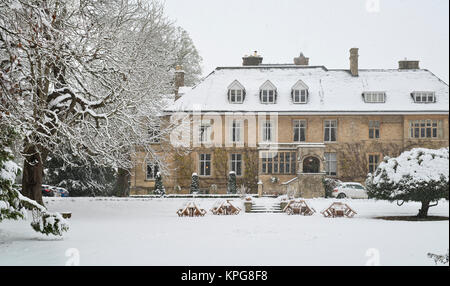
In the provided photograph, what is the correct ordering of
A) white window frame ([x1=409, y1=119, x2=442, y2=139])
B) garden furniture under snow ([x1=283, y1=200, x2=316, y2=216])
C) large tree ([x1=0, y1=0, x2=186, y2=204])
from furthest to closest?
white window frame ([x1=409, y1=119, x2=442, y2=139]) → garden furniture under snow ([x1=283, y1=200, x2=316, y2=216]) → large tree ([x1=0, y1=0, x2=186, y2=204])

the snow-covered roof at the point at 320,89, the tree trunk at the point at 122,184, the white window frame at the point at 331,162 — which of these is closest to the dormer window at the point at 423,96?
the snow-covered roof at the point at 320,89

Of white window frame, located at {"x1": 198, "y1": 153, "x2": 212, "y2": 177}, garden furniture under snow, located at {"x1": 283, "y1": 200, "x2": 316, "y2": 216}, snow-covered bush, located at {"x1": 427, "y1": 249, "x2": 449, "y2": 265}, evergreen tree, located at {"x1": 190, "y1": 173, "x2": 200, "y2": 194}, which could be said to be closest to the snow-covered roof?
white window frame, located at {"x1": 198, "y1": 153, "x2": 212, "y2": 177}

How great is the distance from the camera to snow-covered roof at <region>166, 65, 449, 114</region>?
26.5 meters

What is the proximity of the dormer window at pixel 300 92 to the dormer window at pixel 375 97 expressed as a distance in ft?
11.2

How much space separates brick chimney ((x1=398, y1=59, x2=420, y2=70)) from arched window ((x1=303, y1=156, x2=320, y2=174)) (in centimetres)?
754

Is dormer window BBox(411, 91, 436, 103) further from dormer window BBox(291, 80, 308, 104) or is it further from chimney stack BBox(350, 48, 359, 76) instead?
dormer window BBox(291, 80, 308, 104)

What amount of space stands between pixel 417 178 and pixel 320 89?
13.9 metres

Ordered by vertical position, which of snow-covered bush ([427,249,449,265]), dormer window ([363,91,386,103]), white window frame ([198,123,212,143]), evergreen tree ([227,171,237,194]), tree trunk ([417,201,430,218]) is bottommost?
snow-covered bush ([427,249,449,265])

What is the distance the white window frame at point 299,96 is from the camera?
89.6ft

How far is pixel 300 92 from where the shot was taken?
2731 cm

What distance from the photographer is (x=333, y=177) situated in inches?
1067

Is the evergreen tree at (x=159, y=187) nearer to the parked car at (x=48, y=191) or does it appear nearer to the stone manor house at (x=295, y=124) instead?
the stone manor house at (x=295, y=124)
